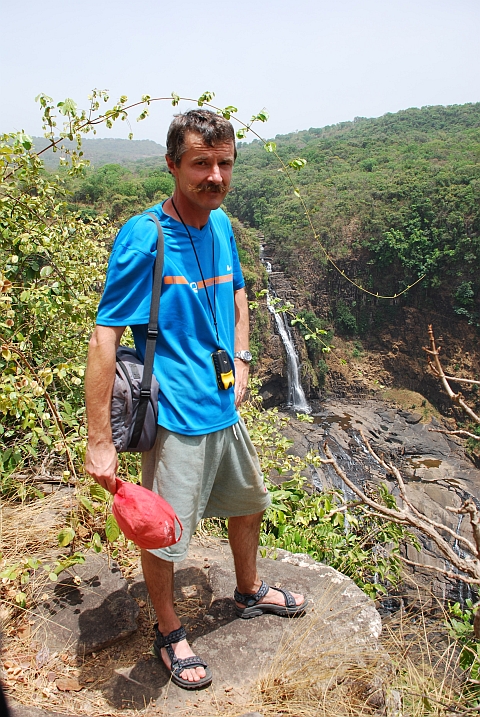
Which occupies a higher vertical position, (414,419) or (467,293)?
(467,293)

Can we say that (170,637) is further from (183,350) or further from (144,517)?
(183,350)

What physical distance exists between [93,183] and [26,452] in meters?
30.6

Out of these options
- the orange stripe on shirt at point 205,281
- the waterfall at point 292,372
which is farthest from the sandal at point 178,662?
the waterfall at point 292,372

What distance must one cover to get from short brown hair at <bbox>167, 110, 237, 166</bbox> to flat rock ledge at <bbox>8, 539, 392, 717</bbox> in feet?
5.17

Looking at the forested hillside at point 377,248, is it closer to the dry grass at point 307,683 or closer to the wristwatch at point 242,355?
the wristwatch at point 242,355

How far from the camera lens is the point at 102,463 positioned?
1558mm

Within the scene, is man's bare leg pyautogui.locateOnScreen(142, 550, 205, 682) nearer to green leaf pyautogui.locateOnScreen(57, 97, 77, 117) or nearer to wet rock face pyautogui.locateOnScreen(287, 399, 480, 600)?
green leaf pyautogui.locateOnScreen(57, 97, 77, 117)

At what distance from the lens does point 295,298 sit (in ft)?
103

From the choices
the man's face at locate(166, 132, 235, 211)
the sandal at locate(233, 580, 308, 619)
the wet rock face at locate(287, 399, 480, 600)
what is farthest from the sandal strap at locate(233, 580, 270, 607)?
the wet rock face at locate(287, 399, 480, 600)

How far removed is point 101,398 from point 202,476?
1.39 feet

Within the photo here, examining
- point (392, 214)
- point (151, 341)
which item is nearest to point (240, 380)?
point (151, 341)

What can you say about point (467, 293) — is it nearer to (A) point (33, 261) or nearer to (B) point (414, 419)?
(B) point (414, 419)

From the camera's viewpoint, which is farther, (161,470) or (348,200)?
(348,200)

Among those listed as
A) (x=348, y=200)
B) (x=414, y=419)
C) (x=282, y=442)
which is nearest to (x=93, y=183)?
(x=348, y=200)
